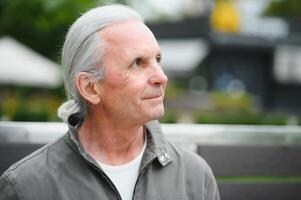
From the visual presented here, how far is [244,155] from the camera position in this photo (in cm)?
285

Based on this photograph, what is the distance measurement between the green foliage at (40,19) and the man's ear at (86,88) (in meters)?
13.8

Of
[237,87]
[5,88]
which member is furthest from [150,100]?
[237,87]

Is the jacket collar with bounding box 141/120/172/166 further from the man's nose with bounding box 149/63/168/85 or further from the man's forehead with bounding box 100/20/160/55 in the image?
the man's forehead with bounding box 100/20/160/55

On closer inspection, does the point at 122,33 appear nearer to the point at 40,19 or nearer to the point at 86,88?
the point at 86,88

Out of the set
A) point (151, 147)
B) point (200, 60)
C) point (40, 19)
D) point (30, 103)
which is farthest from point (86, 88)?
point (200, 60)

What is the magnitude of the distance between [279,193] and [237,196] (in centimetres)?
23

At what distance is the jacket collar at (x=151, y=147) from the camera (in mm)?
2229

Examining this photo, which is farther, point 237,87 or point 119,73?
point 237,87

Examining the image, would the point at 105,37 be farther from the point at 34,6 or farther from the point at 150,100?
the point at 34,6

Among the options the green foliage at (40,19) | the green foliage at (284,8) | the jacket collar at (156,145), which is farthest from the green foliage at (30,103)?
the green foliage at (284,8)

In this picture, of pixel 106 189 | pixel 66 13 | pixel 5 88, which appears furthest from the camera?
pixel 5 88

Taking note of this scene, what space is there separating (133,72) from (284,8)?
4634 cm

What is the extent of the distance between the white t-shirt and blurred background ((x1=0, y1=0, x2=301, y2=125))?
49.1ft

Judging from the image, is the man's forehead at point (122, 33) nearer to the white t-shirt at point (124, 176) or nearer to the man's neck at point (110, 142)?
the man's neck at point (110, 142)
